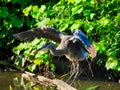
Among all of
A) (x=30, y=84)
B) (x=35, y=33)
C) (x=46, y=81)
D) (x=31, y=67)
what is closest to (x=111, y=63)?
(x=46, y=81)

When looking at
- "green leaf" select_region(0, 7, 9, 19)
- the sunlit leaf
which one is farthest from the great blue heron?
"green leaf" select_region(0, 7, 9, 19)

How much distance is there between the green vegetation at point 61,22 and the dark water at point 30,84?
0.38 m

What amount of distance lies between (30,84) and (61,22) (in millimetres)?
1179

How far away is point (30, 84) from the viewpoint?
7656 mm

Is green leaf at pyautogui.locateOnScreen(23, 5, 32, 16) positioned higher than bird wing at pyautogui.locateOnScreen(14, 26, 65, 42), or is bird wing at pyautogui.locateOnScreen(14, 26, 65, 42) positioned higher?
green leaf at pyautogui.locateOnScreen(23, 5, 32, 16)

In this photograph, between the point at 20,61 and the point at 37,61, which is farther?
the point at 20,61

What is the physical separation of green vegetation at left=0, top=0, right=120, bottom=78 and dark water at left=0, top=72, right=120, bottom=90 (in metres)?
0.38

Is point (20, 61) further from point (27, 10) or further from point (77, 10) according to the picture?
point (77, 10)

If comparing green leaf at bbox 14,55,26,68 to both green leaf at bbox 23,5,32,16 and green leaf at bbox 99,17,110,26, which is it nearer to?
green leaf at bbox 23,5,32,16

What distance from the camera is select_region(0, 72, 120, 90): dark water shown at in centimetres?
749

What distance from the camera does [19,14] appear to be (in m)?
9.11

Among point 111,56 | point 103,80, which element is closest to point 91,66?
point 103,80

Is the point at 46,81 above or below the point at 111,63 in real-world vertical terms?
below

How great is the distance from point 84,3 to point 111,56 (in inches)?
38.9
